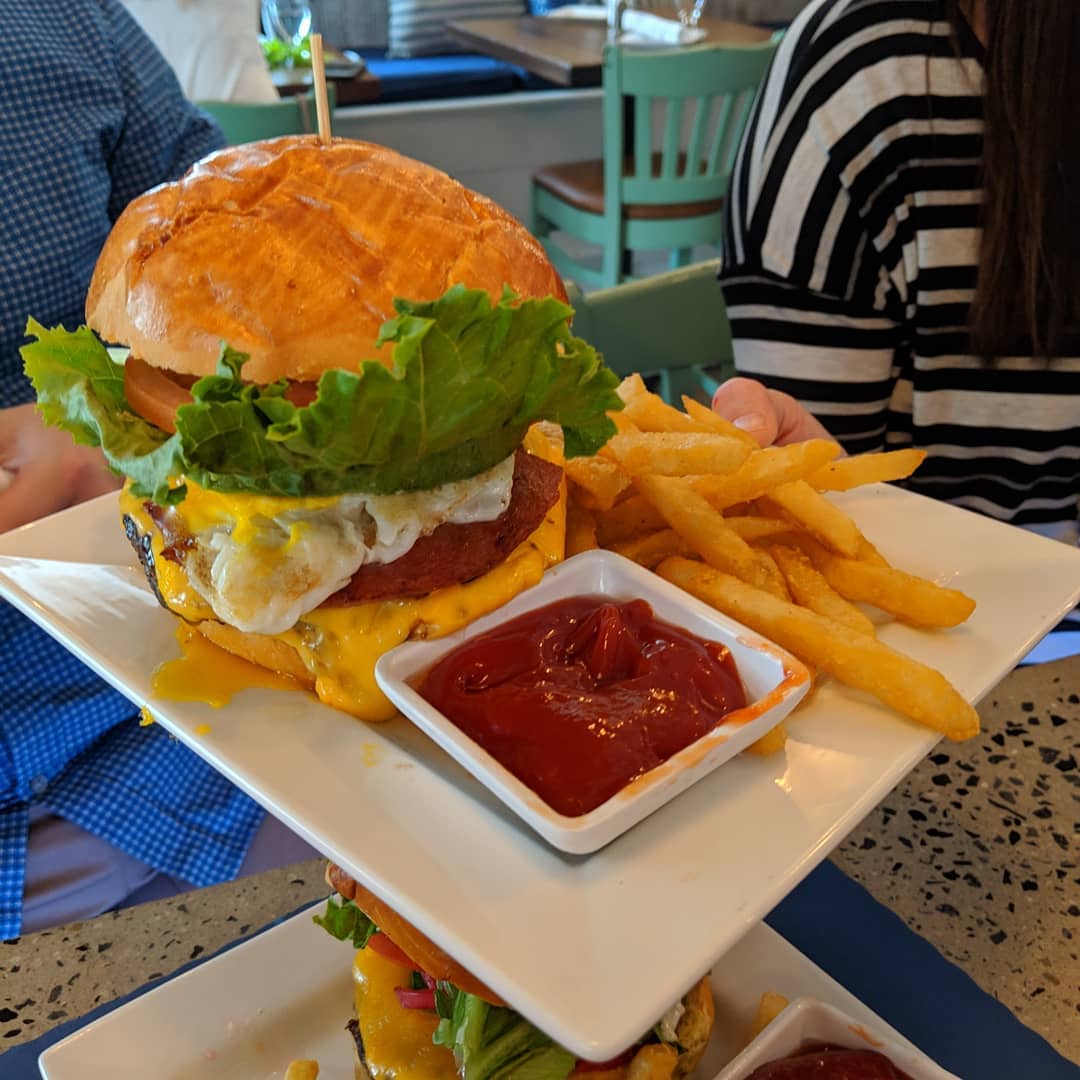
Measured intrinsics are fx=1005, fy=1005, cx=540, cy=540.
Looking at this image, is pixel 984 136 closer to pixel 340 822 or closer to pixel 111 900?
pixel 340 822

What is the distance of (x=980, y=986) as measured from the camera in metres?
1.12

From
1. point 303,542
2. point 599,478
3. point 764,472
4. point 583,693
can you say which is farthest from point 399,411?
point 764,472

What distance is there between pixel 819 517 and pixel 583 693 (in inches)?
16.8

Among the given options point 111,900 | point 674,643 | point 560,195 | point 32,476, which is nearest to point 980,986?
point 674,643

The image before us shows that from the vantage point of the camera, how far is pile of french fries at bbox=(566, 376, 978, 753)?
1.07 m

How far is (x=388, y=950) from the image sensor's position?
3.53 ft

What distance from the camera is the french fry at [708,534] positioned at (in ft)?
3.88

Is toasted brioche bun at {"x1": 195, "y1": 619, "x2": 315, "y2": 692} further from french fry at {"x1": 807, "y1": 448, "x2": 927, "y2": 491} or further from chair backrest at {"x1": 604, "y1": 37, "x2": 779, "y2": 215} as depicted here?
chair backrest at {"x1": 604, "y1": 37, "x2": 779, "y2": 215}

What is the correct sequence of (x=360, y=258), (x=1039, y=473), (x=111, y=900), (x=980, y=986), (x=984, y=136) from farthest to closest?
1. (x=1039, y=473)
2. (x=111, y=900)
3. (x=984, y=136)
4. (x=980, y=986)
5. (x=360, y=258)

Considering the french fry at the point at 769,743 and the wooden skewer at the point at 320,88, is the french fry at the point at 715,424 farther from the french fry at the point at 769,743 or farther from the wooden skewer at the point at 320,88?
the wooden skewer at the point at 320,88

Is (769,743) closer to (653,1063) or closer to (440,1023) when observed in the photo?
(653,1063)

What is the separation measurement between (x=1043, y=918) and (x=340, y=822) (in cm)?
86

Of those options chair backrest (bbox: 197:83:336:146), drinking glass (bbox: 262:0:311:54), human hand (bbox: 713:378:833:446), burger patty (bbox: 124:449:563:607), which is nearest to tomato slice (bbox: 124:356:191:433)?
burger patty (bbox: 124:449:563:607)

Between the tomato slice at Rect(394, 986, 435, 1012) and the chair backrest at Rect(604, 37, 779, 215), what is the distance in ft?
13.7
